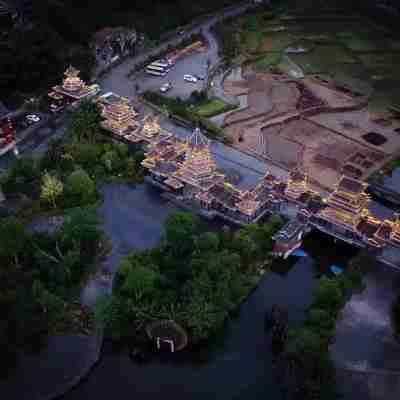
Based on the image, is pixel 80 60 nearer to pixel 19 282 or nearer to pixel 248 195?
pixel 248 195

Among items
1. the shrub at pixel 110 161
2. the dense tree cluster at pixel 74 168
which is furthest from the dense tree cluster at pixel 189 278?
the shrub at pixel 110 161

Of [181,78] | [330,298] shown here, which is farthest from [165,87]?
[330,298]

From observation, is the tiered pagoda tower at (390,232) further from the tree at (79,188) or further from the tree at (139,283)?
the tree at (79,188)

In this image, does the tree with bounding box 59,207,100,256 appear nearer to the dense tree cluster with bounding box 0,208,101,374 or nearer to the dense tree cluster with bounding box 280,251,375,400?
the dense tree cluster with bounding box 0,208,101,374

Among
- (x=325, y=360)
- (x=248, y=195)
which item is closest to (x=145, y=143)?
(x=248, y=195)

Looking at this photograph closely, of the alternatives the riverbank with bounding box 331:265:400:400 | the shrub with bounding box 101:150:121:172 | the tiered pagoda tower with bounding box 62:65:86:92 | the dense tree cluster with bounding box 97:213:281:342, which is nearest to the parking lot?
the tiered pagoda tower with bounding box 62:65:86:92

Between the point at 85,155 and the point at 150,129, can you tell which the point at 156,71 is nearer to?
the point at 150,129

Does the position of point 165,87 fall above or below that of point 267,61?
above
